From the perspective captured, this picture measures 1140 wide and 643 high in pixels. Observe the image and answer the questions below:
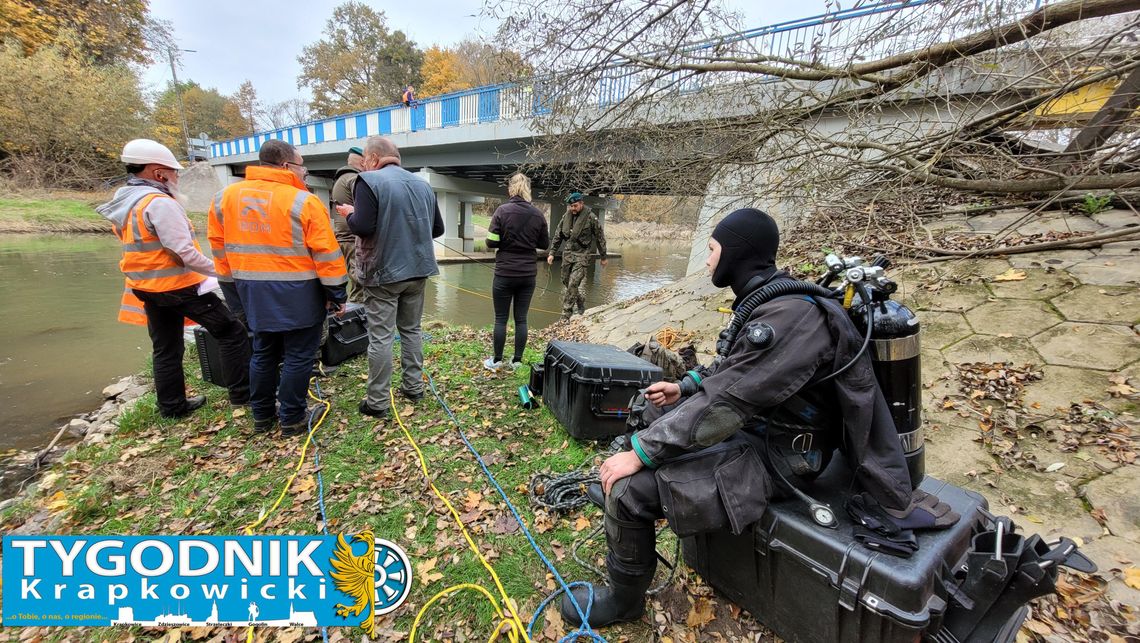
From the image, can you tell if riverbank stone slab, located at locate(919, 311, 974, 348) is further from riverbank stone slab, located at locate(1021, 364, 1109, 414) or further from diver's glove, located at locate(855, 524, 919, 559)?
diver's glove, located at locate(855, 524, 919, 559)

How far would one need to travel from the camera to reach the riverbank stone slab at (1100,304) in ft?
13.0

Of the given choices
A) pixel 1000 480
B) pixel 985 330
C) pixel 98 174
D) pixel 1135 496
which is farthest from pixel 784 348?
pixel 98 174

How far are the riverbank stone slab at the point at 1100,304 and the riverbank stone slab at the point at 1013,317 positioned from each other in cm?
12

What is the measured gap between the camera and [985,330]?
424 centimetres

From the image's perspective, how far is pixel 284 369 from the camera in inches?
134

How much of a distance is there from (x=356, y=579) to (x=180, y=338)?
281 cm

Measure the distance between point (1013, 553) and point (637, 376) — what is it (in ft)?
7.05

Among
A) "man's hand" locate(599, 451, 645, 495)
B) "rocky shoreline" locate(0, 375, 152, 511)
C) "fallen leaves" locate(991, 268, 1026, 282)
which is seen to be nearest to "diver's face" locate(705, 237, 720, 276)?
"man's hand" locate(599, 451, 645, 495)

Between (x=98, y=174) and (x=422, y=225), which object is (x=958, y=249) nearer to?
(x=422, y=225)

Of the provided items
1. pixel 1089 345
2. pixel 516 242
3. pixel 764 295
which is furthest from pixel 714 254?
pixel 1089 345

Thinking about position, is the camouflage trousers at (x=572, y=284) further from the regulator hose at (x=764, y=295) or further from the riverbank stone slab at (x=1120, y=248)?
the riverbank stone slab at (x=1120, y=248)

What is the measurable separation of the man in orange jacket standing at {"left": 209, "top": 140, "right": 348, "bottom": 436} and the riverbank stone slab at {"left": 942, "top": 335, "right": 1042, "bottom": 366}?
16.9 ft

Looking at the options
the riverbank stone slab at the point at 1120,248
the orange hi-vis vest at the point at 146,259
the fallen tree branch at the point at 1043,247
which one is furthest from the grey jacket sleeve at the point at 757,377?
the riverbank stone slab at the point at 1120,248

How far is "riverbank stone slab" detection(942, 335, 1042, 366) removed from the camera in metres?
3.83
